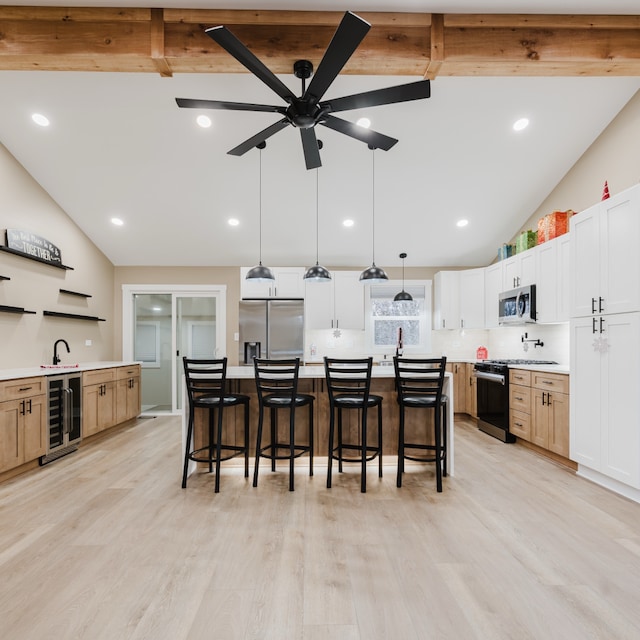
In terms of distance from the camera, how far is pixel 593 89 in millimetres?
4004

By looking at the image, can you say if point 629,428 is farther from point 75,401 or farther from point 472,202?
point 75,401

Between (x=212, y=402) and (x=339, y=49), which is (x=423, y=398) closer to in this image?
(x=212, y=402)

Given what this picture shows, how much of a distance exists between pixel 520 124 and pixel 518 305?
6.91ft

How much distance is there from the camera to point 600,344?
11.1 ft

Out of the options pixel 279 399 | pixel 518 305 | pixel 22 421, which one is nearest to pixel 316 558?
pixel 279 399

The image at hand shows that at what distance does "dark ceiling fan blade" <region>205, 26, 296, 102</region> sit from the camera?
6.32 ft

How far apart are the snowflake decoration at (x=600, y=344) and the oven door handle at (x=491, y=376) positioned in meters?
1.48

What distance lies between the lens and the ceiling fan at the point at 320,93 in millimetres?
1932

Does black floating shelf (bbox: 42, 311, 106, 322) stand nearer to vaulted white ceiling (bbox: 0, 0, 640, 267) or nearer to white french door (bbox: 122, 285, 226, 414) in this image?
white french door (bbox: 122, 285, 226, 414)

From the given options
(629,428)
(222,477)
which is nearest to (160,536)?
(222,477)

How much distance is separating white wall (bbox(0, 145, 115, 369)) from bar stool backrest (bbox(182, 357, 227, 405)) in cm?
226

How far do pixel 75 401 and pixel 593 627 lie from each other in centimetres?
461

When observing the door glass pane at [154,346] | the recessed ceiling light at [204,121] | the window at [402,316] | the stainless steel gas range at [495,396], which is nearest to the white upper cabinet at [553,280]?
the stainless steel gas range at [495,396]

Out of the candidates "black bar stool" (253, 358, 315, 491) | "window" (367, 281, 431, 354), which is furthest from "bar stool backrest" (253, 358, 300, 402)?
"window" (367, 281, 431, 354)
